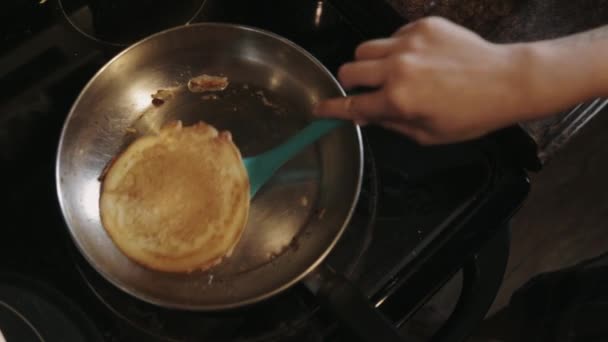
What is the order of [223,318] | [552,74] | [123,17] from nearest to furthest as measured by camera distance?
[552,74], [223,318], [123,17]

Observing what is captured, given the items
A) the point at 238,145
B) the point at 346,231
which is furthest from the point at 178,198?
the point at 346,231

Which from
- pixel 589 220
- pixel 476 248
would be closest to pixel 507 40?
pixel 476 248

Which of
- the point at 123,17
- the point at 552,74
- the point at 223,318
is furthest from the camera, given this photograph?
the point at 123,17

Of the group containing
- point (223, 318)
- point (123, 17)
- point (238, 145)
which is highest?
point (123, 17)

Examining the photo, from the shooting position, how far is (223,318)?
1.98ft

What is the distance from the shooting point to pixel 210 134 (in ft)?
2.26

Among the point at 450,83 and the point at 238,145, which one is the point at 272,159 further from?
the point at 450,83

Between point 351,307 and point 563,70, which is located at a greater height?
point 563,70

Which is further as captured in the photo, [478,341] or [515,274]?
[515,274]

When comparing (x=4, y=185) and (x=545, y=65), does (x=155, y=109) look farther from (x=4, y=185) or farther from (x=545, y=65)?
(x=545, y=65)

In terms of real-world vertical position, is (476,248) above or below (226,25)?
below

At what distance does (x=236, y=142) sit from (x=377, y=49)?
0.27 metres

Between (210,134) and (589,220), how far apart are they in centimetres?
103

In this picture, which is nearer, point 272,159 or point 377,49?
point 377,49
